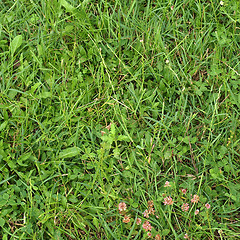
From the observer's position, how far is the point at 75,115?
7.44 feet

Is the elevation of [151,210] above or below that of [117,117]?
below

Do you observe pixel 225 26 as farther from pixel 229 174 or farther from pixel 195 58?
pixel 229 174

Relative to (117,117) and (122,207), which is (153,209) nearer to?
(122,207)

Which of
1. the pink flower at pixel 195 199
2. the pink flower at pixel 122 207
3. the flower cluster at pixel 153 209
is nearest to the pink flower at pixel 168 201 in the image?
the flower cluster at pixel 153 209

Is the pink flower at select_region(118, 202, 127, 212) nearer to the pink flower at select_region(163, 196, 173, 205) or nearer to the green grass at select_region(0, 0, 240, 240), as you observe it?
the green grass at select_region(0, 0, 240, 240)

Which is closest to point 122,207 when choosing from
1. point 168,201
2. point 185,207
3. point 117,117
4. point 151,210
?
point 151,210

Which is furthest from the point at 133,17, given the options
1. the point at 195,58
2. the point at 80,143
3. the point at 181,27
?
the point at 80,143

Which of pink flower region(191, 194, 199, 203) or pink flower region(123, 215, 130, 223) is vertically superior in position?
pink flower region(191, 194, 199, 203)

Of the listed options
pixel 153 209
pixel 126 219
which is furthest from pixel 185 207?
pixel 126 219

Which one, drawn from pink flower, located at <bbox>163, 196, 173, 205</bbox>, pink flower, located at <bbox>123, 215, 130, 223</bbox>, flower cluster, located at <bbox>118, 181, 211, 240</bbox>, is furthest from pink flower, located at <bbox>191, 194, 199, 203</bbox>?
pink flower, located at <bbox>123, 215, 130, 223</bbox>

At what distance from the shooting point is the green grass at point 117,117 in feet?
6.74

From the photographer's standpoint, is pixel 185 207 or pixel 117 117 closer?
pixel 185 207

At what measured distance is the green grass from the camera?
6.74 feet

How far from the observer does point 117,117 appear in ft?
7.43
